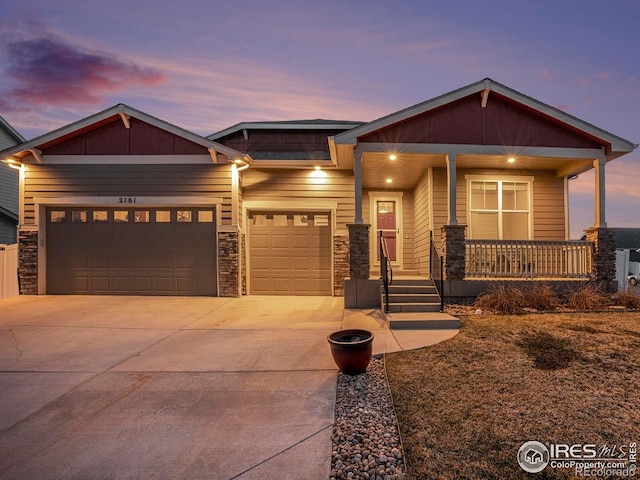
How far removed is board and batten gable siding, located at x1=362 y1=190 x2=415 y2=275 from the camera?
10.8 m

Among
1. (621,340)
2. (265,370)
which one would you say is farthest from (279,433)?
(621,340)

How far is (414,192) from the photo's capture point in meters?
11.1

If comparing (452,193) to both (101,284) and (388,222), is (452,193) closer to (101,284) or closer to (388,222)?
(388,222)

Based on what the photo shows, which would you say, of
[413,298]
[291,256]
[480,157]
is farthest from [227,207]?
[480,157]

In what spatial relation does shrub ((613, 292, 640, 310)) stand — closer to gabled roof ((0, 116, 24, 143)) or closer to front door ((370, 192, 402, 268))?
front door ((370, 192, 402, 268))

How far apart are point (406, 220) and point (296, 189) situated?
3860 millimetres

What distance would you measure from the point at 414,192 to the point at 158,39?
9809 millimetres

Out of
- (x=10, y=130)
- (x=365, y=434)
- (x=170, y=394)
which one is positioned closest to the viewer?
(x=365, y=434)

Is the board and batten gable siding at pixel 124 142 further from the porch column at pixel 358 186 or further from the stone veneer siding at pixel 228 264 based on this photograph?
the porch column at pixel 358 186

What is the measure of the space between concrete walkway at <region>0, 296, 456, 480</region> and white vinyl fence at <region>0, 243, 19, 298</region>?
10.9 feet

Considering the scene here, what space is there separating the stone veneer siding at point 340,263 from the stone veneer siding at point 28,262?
8258 millimetres

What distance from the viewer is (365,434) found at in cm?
260

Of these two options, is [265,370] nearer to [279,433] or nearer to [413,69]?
[279,433]

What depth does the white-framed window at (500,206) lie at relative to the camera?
9.40 meters
